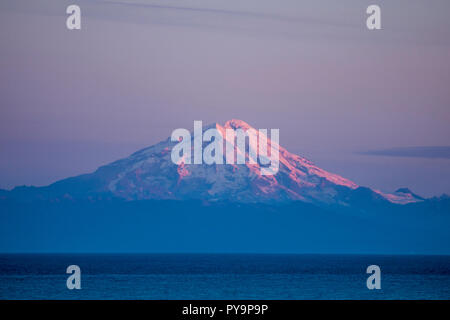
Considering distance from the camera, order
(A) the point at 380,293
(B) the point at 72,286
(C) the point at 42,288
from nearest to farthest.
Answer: (A) the point at 380,293, (C) the point at 42,288, (B) the point at 72,286

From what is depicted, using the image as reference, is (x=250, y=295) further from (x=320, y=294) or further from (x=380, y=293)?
(x=380, y=293)

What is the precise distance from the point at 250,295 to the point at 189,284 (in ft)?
47.2

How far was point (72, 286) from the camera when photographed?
68.2 m

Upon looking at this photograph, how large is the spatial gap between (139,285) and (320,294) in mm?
17064

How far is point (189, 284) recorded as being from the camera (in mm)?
72000
